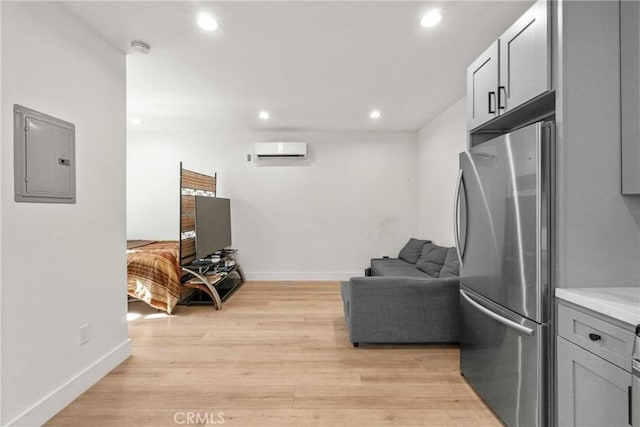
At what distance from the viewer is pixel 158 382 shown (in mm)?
2254

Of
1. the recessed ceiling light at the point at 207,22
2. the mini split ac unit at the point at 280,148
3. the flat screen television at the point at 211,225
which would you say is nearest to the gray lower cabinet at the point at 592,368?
the recessed ceiling light at the point at 207,22

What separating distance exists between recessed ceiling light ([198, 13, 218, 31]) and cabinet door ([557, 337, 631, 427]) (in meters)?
2.84

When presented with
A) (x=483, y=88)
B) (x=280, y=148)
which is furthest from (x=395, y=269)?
(x=280, y=148)

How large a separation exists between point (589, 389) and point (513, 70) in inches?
64.1

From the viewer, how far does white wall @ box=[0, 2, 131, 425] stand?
5.46 ft

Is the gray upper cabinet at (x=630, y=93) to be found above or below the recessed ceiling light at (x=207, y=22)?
below

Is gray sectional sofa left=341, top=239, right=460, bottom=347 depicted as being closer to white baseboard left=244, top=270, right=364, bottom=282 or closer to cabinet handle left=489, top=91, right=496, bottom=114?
cabinet handle left=489, top=91, right=496, bottom=114

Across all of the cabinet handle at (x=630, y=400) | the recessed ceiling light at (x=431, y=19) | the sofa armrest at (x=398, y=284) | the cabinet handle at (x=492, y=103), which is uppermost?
the recessed ceiling light at (x=431, y=19)

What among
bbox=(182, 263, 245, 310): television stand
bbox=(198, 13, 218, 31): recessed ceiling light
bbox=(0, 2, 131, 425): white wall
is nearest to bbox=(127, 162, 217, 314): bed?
bbox=(182, 263, 245, 310): television stand

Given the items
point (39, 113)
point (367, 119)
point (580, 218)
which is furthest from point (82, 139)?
point (367, 119)

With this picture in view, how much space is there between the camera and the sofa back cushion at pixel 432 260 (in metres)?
3.81

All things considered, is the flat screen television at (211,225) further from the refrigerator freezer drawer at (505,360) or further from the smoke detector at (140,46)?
the refrigerator freezer drawer at (505,360)

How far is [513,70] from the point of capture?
1.75 meters

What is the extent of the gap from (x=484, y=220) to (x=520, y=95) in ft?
2.38
